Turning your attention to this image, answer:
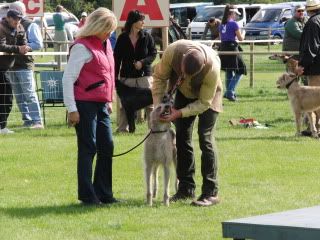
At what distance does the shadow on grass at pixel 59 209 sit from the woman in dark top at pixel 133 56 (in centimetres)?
513

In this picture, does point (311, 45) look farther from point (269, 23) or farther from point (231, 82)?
point (269, 23)

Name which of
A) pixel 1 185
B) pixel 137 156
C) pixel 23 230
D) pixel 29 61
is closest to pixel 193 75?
pixel 23 230

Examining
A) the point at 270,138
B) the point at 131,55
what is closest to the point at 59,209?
the point at 131,55

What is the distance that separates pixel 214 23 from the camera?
27.3 meters

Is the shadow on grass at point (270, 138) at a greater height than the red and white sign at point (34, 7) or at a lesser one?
lesser

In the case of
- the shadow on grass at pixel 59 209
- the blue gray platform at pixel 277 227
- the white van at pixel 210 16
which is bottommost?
the white van at pixel 210 16

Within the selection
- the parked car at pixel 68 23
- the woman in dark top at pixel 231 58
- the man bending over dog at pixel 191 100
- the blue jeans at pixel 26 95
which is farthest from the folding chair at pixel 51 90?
the parked car at pixel 68 23

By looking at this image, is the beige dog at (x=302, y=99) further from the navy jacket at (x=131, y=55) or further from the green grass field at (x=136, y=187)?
the navy jacket at (x=131, y=55)

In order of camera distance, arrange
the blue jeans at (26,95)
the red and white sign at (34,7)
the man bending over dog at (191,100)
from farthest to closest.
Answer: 1. the red and white sign at (34,7)
2. the blue jeans at (26,95)
3. the man bending over dog at (191,100)

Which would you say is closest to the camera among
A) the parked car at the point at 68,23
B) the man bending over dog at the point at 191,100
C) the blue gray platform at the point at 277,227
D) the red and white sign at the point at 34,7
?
the blue gray platform at the point at 277,227

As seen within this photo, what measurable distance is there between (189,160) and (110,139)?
839 millimetres

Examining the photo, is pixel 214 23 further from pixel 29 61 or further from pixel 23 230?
pixel 23 230

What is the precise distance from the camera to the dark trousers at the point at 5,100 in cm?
1611

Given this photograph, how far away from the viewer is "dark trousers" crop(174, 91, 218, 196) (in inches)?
378
